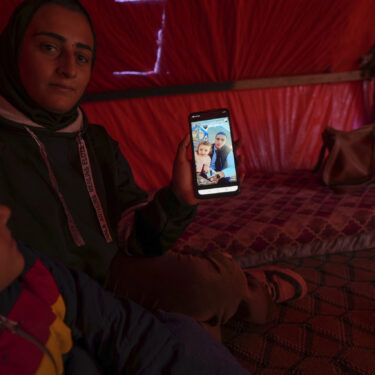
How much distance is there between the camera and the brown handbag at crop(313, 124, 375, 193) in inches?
55.9

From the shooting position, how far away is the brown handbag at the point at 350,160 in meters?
1.42

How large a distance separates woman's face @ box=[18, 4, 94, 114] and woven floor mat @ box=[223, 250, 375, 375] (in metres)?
0.81

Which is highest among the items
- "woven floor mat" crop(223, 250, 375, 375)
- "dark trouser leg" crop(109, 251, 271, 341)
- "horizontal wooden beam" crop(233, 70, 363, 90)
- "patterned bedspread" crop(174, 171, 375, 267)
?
"horizontal wooden beam" crop(233, 70, 363, 90)

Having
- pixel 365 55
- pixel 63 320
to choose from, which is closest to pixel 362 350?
pixel 63 320

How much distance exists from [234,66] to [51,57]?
135 centimetres

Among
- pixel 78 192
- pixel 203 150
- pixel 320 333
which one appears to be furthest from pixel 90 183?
pixel 320 333

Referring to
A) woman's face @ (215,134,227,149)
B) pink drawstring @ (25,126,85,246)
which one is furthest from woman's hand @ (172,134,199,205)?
pink drawstring @ (25,126,85,246)

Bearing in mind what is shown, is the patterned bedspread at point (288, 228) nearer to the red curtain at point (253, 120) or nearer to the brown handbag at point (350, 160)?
the brown handbag at point (350, 160)

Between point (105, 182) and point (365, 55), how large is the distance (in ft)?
6.70

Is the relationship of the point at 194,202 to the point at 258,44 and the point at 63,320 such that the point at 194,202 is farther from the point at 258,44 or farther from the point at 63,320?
the point at 258,44

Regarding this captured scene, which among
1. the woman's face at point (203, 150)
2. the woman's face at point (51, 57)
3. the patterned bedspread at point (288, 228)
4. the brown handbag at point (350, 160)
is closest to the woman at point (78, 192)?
the woman's face at point (51, 57)

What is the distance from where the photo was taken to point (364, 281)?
88 cm

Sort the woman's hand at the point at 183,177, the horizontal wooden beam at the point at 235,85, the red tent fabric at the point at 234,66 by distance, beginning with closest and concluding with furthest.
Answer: the woman's hand at the point at 183,177 < the red tent fabric at the point at 234,66 < the horizontal wooden beam at the point at 235,85

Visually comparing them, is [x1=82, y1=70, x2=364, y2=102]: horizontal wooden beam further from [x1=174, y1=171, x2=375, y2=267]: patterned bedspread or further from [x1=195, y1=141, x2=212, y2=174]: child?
[x1=195, y1=141, x2=212, y2=174]: child
